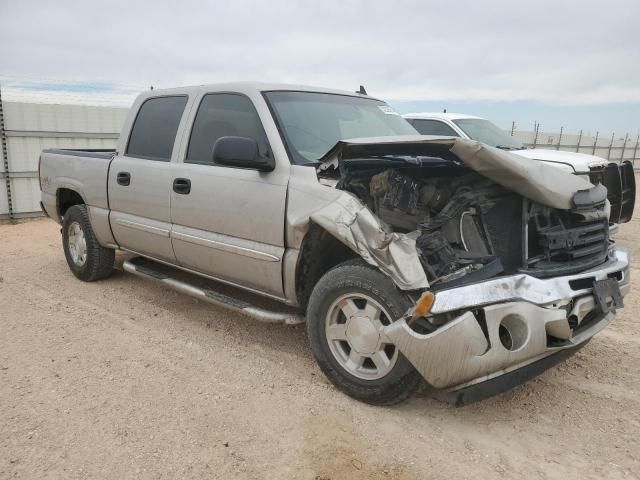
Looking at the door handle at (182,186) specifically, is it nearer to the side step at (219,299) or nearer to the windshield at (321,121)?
the side step at (219,299)

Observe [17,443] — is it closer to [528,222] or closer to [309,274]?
[309,274]

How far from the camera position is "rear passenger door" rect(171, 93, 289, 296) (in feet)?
11.7

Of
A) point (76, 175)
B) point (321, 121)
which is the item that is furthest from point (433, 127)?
point (76, 175)

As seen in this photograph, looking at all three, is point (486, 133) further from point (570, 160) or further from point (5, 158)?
point (5, 158)

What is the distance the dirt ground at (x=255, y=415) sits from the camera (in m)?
2.61

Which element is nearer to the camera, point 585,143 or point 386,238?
point 386,238

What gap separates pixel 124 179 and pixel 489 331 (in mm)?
3540

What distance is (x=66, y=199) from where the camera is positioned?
19.3 feet

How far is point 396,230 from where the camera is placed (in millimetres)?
3291

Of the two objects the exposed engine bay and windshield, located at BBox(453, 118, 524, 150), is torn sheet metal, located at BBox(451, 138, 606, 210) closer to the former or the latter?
the exposed engine bay

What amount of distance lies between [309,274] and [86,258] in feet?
10.6

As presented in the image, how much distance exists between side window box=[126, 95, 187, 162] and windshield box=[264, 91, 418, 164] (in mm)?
1051

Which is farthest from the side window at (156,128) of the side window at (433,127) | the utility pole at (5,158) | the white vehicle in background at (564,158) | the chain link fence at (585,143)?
the chain link fence at (585,143)

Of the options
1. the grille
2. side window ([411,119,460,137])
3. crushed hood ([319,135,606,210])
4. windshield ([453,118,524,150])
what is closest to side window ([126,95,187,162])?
crushed hood ([319,135,606,210])
